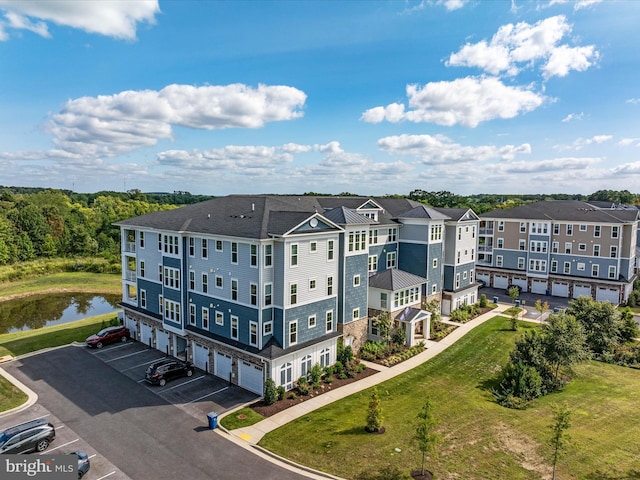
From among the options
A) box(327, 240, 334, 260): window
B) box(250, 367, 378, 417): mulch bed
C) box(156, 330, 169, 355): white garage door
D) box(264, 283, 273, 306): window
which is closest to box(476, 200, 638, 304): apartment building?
box(250, 367, 378, 417): mulch bed

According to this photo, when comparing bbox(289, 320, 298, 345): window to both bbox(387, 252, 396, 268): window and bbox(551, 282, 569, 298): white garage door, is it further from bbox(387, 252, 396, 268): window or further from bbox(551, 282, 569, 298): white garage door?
bbox(551, 282, 569, 298): white garage door

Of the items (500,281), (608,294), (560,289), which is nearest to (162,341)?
(500,281)

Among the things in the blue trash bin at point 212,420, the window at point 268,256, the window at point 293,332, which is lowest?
the blue trash bin at point 212,420

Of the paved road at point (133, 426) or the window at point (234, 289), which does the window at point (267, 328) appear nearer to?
the window at point (234, 289)

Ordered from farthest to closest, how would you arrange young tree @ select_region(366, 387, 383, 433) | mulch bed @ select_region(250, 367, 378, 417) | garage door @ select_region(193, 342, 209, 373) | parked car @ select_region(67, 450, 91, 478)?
1. garage door @ select_region(193, 342, 209, 373)
2. mulch bed @ select_region(250, 367, 378, 417)
3. young tree @ select_region(366, 387, 383, 433)
4. parked car @ select_region(67, 450, 91, 478)

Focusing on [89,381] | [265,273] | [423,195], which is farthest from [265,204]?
[423,195]

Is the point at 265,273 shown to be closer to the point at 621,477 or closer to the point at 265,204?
the point at 265,204

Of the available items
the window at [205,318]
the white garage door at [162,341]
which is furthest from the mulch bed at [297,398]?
the white garage door at [162,341]
